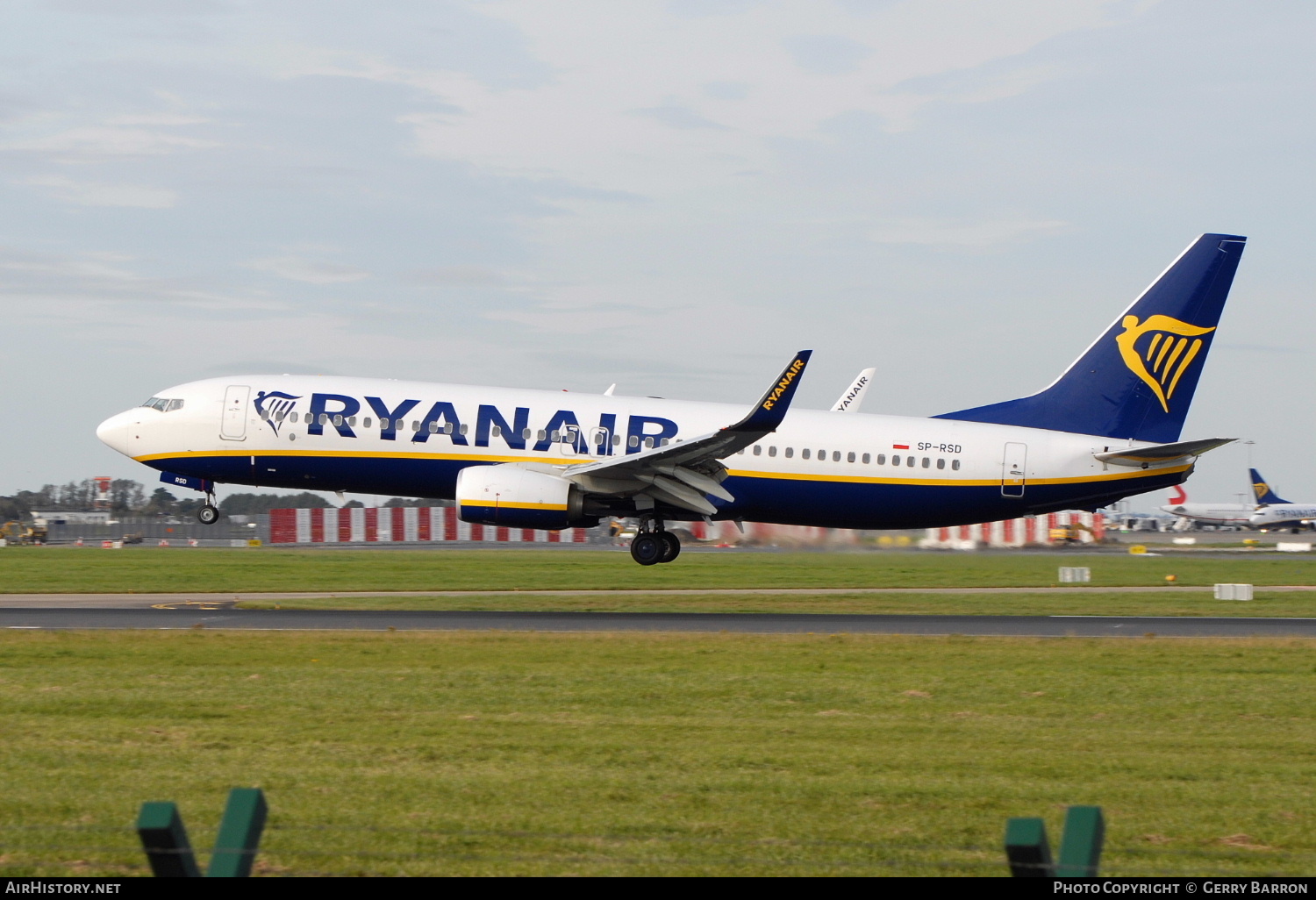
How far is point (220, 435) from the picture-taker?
31.8 metres

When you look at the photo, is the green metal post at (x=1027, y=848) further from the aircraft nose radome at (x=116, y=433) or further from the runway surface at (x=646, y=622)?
the aircraft nose radome at (x=116, y=433)

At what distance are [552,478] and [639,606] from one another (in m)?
4.47

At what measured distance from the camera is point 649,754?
1289 cm

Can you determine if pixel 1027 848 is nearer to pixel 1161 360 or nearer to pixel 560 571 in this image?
pixel 1161 360

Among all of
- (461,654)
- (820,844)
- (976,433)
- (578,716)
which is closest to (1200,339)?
(976,433)

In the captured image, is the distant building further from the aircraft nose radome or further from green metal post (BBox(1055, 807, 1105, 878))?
green metal post (BBox(1055, 807, 1105, 878))

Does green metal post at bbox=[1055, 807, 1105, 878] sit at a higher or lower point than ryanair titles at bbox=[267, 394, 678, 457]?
lower

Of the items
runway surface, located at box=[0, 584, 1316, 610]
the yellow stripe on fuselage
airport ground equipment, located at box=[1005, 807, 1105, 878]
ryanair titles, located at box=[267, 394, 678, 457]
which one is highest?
ryanair titles, located at box=[267, 394, 678, 457]

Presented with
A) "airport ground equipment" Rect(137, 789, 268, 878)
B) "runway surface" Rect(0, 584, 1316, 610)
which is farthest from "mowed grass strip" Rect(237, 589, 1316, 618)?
"airport ground equipment" Rect(137, 789, 268, 878)

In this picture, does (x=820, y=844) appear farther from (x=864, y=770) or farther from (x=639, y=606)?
(x=639, y=606)

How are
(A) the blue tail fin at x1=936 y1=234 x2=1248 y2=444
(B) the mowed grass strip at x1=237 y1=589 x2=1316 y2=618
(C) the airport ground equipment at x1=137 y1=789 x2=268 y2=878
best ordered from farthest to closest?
1. (A) the blue tail fin at x1=936 y1=234 x2=1248 y2=444
2. (B) the mowed grass strip at x1=237 y1=589 x2=1316 y2=618
3. (C) the airport ground equipment at x1=137 y1=789 x2=268 y2=878

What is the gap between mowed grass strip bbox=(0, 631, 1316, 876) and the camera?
9.30 meters

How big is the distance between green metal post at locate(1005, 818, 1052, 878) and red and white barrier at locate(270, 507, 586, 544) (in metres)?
81.0

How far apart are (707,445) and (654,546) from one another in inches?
173
